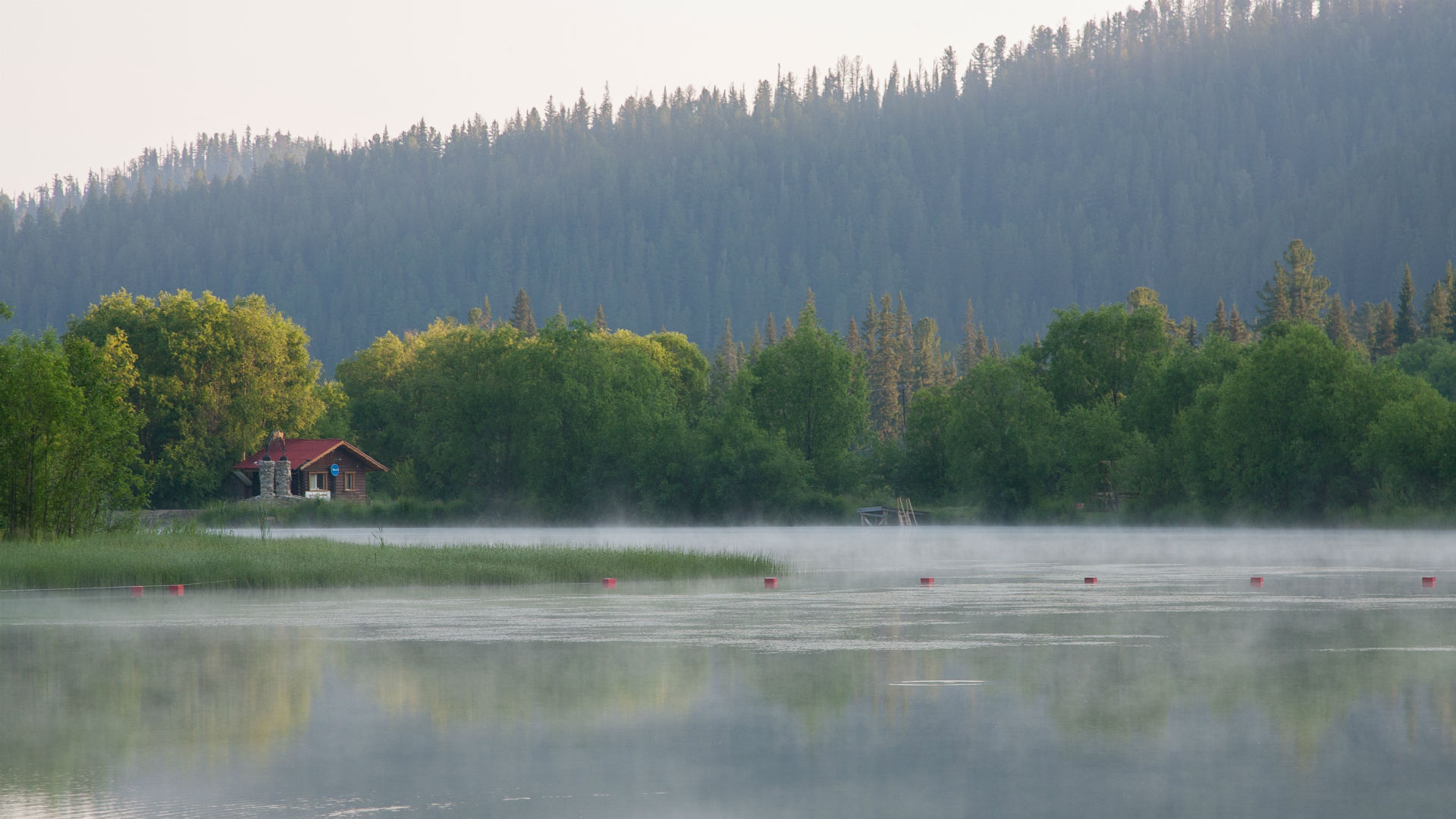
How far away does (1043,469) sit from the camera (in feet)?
302

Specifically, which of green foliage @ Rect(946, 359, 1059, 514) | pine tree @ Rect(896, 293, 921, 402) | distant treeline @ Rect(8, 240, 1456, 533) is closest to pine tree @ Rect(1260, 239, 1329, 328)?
distant treeline @ Rect(8, 240, 1456, 533)

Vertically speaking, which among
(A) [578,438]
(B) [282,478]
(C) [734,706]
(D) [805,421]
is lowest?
(C) [734,706]

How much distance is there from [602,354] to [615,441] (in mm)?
6850

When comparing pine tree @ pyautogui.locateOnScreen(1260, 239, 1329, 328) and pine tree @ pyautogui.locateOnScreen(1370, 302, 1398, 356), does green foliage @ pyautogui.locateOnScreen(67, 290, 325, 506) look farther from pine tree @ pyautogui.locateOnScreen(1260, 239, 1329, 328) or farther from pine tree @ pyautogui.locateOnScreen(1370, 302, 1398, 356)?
pine tree @ pyautogui.locateOnScreen(1370, 302, 1398, 356)

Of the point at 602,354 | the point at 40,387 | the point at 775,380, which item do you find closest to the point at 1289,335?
the point at 775,380

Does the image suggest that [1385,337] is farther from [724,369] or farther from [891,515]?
[724,369]

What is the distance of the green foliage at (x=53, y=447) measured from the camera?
42.8 metres

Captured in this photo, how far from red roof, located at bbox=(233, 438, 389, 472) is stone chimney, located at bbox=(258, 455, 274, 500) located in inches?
49.2

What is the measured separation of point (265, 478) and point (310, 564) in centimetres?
5993

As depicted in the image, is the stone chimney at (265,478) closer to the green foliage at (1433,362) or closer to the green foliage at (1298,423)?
the green foliage at (1298,423)

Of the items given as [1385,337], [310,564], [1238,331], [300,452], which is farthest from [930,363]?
[310,564]

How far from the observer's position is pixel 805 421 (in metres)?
106

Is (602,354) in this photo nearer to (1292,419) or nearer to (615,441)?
(615,441)

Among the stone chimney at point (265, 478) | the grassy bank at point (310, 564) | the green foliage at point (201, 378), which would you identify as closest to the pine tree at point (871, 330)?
the green foliage at point (201, 378)
